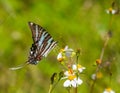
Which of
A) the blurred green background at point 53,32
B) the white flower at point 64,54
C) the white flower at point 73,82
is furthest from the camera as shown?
the blurred green background at point 53,32

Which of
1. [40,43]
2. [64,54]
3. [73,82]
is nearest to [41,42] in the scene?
[40,43]

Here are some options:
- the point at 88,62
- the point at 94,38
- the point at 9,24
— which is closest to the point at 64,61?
Answer: the point at 88,62

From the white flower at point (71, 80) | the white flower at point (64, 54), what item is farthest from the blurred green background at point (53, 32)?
the white flower at point (71, 80)

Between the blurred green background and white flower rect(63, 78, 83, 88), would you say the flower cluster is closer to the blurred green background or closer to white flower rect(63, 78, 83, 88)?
white flower rect(63, 78, 83, 88)

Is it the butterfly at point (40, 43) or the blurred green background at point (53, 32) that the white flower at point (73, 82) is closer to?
the butterfly at point (40, 43)

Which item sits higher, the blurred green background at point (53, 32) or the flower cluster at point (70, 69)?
the blurred green background at point (53, 32)

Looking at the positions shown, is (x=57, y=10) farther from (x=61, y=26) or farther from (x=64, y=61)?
(x=64, y=61)

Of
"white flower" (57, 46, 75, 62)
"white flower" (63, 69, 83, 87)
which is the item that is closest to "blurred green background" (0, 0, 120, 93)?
"white flower" (57, 46, 75, 62)
